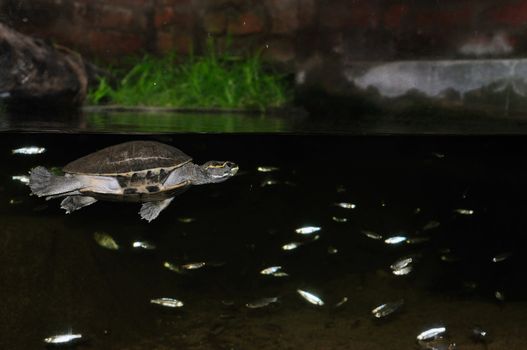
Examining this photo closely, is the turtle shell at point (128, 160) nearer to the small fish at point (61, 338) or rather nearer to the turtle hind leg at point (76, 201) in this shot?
the turtle hind leg at point (76, 201)

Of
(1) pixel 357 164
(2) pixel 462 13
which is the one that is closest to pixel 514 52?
(2) pixel 462 13

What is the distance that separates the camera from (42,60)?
233 inches

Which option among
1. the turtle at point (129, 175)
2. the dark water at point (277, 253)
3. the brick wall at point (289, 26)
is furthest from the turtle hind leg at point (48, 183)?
the brick wall at point (289, 26)

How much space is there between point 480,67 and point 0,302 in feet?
20.7

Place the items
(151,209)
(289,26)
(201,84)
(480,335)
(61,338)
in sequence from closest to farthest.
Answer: (61,338) → (151,209) → (480,335) → (289,26) → (201,84)

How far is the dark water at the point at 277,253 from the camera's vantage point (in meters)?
A: 5.91

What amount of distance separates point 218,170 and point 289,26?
10.4 feet

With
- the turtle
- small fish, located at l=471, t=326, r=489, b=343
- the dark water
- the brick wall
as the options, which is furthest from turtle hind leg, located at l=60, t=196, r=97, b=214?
small fish, located at l=471, t=326, r=489, b=343

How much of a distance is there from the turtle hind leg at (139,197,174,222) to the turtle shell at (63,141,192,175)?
24.2 inches

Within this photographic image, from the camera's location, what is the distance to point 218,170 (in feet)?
14.9

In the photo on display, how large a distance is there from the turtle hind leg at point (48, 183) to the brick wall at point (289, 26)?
84.2 inches

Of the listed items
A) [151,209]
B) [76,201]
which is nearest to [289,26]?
[151,209]

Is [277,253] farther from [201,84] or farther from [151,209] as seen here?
[151,209]

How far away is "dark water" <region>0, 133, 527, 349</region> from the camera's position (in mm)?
5910
